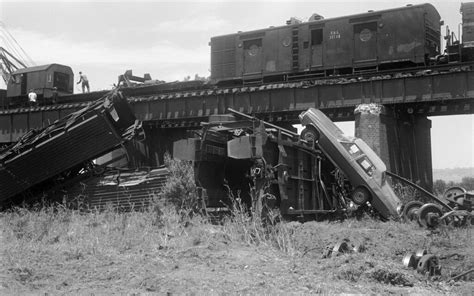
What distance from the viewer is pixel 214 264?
22.7 ft

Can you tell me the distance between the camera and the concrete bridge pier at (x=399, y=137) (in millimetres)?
19266

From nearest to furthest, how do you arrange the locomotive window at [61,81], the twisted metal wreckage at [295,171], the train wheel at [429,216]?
the twisted metal wreckage at [295,171] < the train wheel at [429,216] < the locomotive window at [61,81]

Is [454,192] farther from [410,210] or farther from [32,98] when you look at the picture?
[32,98]

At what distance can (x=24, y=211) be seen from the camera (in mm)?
13344

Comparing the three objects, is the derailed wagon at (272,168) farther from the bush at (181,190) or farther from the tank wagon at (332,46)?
the tank wagon at (332,46)

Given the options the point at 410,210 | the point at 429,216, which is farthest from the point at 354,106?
the point at 429,216

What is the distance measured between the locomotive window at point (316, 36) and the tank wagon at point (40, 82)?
1505 cm

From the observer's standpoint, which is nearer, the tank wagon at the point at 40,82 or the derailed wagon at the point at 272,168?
the derailed wagon at the point at 272,168

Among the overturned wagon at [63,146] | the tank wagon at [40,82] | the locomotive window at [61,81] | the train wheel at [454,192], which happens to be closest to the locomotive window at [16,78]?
the tank wagon at [40,82]

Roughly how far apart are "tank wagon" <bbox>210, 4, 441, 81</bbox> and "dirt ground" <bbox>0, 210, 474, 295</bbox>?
12.4 m

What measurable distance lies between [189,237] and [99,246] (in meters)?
1.39

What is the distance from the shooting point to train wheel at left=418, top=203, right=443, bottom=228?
34.6 feet

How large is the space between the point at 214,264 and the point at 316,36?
1720cm

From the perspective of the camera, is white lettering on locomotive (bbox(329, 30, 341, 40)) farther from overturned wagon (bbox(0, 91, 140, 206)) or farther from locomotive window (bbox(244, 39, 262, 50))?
overturned wagon (bbox(0, 91, 140, 206))
